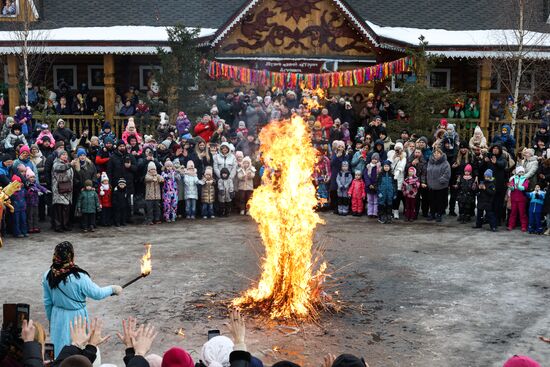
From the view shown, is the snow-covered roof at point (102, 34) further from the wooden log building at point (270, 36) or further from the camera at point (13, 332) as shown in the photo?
the camera at point (13, 332)

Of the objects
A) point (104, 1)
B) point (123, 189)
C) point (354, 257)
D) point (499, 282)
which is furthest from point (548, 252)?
point (104, 1)

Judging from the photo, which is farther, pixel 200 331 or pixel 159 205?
pixel 159 205

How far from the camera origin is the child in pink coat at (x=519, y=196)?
15133 millimetres

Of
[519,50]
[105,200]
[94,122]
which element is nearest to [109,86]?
[94,122]

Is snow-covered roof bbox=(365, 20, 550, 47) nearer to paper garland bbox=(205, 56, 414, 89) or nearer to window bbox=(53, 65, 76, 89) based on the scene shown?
paper garland bbox=(205, 56, 414, 89)

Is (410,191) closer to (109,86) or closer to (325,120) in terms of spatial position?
(325,120)

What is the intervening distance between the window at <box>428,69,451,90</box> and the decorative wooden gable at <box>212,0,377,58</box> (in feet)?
9.43

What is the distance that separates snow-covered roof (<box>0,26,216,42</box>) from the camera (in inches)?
863

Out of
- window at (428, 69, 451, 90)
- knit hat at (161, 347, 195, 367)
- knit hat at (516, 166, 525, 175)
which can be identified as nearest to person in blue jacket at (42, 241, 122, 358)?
knit hat at (161, 347, 195, 367)

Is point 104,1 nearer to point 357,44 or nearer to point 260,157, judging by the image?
point 357,44

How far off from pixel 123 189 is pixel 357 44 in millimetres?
11194

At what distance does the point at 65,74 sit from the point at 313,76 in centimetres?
872

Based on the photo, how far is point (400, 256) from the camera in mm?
13070

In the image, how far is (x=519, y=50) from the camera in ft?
71.3
